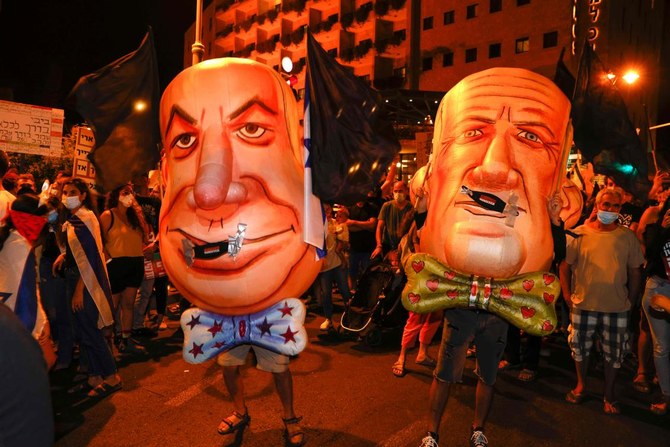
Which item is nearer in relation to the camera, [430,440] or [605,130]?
[605,130]

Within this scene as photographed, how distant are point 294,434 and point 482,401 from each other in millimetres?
1288

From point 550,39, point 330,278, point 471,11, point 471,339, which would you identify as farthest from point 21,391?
point 471,11

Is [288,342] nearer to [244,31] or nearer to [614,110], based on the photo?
[614,110]

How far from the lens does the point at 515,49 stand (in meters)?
25.3

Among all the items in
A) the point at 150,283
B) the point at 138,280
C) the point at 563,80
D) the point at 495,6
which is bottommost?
the point at 150,283

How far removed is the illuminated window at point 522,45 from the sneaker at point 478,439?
25.0 meters

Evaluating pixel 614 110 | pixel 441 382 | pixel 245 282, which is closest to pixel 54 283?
pixel 245 282

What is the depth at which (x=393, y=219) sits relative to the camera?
6309mm

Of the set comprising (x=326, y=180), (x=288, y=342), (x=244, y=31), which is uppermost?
(x=244, y=31)

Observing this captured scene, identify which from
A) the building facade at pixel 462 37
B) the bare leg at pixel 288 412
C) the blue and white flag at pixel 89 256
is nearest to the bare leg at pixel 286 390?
the bare leg at pixel 288 412

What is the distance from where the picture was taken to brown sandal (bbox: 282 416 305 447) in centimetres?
346

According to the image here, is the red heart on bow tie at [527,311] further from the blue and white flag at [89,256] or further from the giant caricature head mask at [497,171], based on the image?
the blue and white flag at [89,256]

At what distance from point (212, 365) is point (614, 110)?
13.8ft

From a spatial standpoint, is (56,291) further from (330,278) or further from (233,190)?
(233,190)
